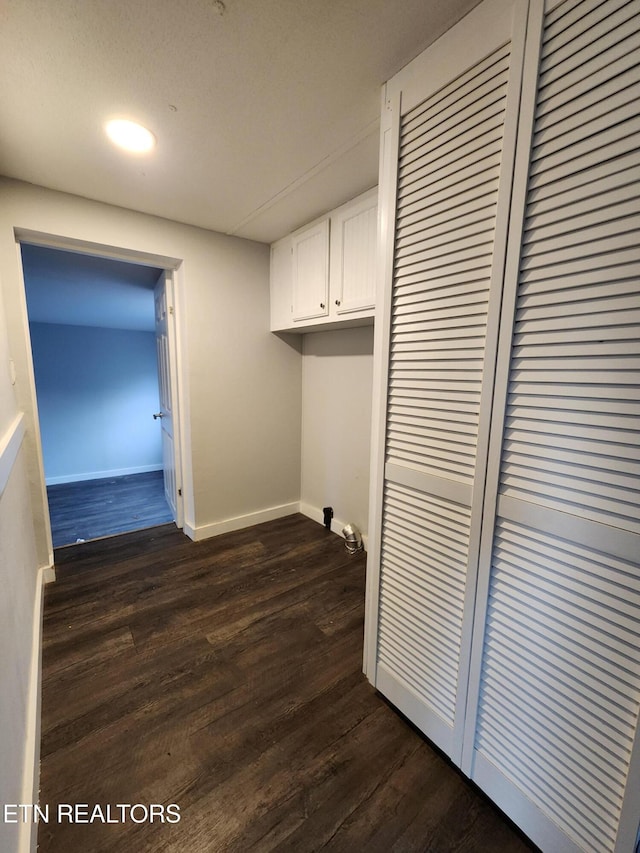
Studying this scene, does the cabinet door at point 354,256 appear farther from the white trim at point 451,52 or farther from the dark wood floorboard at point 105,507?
the dark wood floorboard at point 105,507

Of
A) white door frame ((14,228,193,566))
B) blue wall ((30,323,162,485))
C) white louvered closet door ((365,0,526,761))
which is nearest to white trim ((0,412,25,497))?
white door frame ((14,228,193,566))

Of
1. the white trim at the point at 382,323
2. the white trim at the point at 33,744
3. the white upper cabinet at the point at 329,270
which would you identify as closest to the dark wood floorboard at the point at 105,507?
the white trim at the point at 33,744

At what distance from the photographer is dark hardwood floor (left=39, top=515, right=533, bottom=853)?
100 centimetres

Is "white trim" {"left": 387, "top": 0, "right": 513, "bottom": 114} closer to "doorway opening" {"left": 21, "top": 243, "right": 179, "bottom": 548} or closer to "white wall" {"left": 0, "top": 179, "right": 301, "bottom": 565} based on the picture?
"white wall" {"left": 0, "top": 179, "right": 301, "bottom": 565}

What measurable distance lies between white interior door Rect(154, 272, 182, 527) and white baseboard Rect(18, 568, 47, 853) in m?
1.34

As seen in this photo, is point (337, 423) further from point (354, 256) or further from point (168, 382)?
point (168, 382)

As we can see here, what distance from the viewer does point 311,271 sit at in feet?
7.79

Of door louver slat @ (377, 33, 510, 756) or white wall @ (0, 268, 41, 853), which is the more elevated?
door louver slat @ (377, 33, 510, 756)

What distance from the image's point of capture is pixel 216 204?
2094mm

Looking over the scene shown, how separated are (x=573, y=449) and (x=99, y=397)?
5.47m

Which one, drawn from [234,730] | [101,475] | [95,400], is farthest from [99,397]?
[234,730]

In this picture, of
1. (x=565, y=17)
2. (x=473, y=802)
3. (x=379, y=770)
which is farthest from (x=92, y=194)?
(x=473, y=802)

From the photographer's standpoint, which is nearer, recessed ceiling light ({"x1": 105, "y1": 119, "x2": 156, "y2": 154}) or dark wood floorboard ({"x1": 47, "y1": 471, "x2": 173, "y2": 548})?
recessed ceiling light ({"x1": 105, "y1": 119, "x2": 156, "y2": 154})

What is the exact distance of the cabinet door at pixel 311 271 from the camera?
227cm
